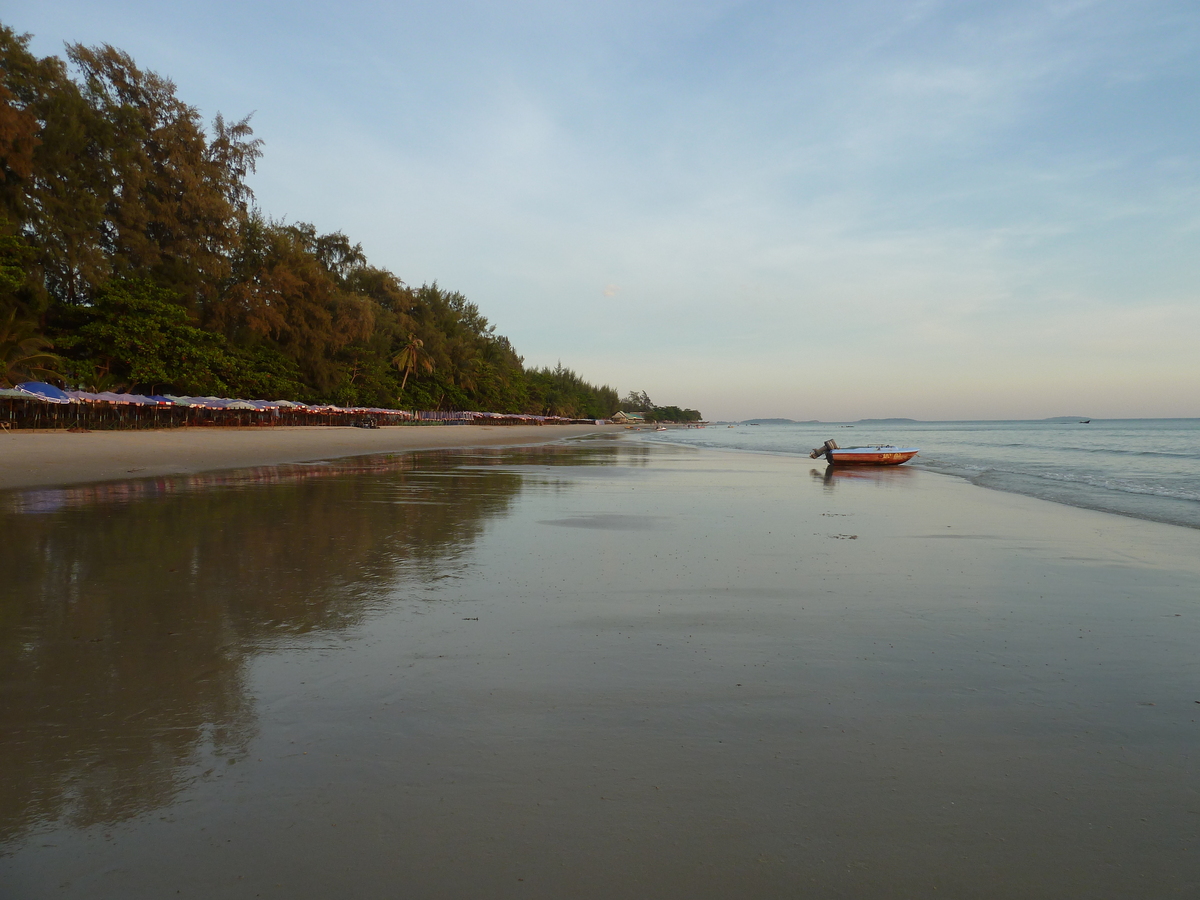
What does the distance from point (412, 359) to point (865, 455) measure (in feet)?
203

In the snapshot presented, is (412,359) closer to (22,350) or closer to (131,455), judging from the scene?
(22,350)

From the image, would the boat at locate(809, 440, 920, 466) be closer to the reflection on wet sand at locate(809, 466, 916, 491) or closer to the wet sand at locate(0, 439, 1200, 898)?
the reflection on wet sand at locate(809, 466, 916, 491)

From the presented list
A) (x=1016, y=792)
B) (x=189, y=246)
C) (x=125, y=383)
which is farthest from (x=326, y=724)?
(x=189, y=246)

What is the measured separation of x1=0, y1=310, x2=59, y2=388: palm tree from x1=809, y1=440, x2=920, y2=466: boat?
121 feet

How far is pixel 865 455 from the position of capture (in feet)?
86.4

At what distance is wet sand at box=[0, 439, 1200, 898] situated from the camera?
233cm

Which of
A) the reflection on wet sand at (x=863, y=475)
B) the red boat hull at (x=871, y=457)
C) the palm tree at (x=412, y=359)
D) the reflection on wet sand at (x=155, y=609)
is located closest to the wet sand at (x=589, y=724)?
the reflection on wet sand at (x=155, y=609)

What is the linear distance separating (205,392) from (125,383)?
5.34m

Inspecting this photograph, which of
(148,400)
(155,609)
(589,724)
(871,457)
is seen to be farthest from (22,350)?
(589,724)

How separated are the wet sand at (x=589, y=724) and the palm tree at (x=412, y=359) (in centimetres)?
7333

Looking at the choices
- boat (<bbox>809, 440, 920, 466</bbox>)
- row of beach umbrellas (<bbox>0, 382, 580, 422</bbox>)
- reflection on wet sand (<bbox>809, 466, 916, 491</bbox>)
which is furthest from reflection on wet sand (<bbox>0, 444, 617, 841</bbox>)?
row of beach umbrellas (<bbox>0, 382, 580, 422</bbox>)

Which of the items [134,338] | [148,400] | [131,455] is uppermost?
[134,338]

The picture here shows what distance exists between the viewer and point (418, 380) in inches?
3361

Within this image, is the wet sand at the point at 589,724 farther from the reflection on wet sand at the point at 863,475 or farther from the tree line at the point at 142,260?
the tree line at the point at 142,260
